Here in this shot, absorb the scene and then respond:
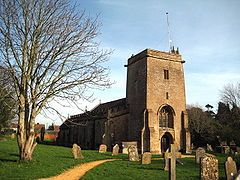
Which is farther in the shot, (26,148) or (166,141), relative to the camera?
(166,141)

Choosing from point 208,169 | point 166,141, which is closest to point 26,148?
point 208,169

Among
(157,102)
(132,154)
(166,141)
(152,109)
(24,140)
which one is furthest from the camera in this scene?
(166,141)

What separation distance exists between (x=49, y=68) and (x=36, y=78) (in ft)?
2.72

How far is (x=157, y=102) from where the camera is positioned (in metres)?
32.2

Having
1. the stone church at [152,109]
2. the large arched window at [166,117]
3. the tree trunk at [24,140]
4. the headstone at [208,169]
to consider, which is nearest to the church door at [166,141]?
the stone church at [152,109]

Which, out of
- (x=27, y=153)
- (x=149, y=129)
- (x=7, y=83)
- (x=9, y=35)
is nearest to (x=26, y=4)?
(x=9, y=35)

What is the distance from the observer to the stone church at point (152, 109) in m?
30.9

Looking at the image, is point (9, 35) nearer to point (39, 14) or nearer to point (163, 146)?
point (39, 14)

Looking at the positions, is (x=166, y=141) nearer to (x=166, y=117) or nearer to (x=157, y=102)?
(x=166, y=117)

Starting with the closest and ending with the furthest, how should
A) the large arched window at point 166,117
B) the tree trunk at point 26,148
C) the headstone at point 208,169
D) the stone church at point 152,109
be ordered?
the headstone at point 208,169 → the tree trunk at point 26,148 → the stone church at point 152,109 → the large arched window at point 166,117

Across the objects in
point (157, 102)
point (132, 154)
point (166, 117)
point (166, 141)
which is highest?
point (157, 102)

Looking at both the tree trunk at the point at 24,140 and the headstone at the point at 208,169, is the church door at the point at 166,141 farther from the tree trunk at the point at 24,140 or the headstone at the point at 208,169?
the headstone at the point at 208,169

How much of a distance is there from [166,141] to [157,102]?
4.51 meters

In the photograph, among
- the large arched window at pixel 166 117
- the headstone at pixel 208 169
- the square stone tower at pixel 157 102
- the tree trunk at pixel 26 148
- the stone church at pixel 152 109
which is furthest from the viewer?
the large arched window at pixel 166 117
